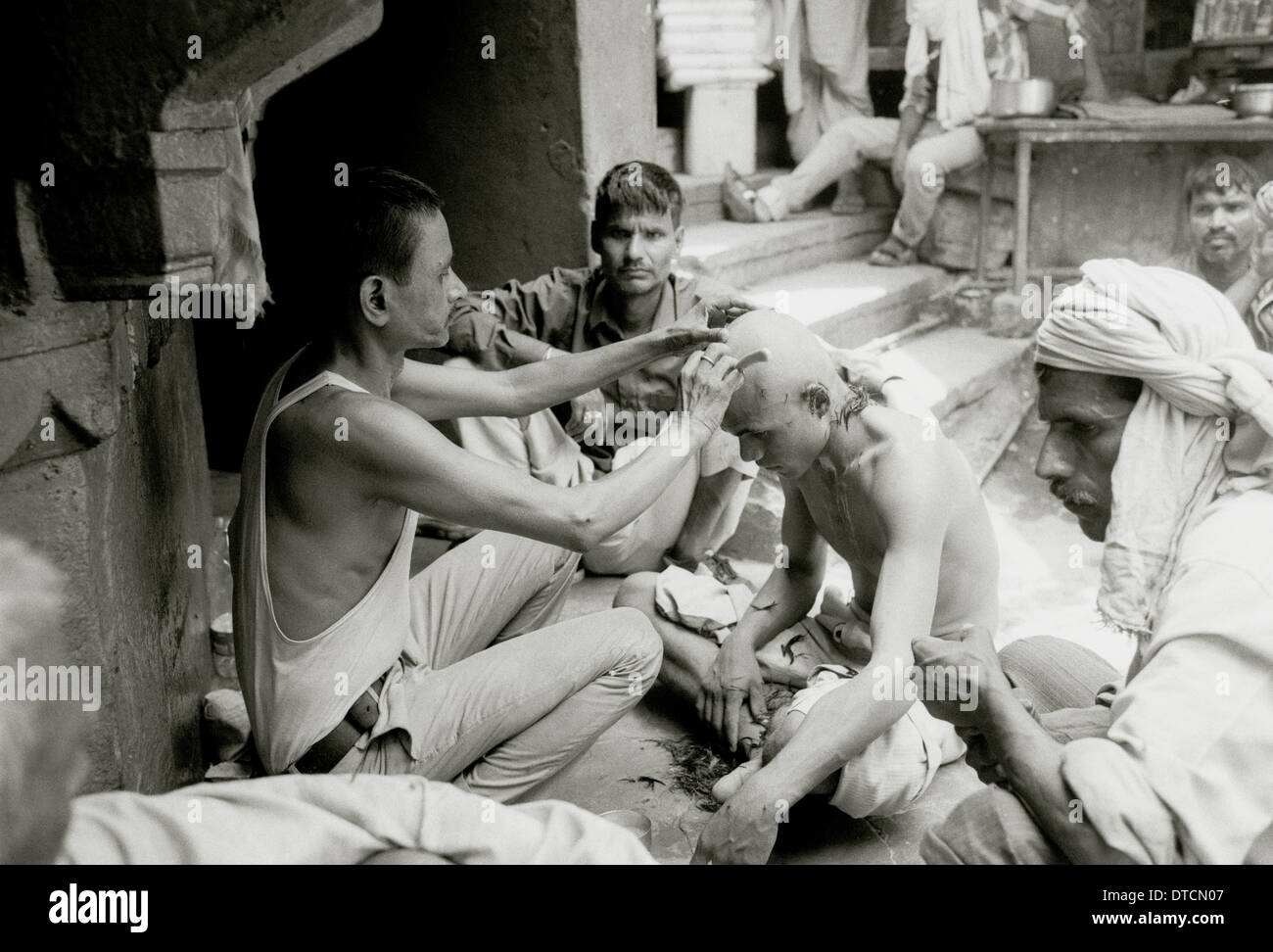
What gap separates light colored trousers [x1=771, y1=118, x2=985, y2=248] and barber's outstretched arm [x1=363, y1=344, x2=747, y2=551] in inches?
239

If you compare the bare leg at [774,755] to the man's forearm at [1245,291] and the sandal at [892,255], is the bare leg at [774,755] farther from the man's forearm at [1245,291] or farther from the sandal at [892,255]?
the sandal at [892,255]

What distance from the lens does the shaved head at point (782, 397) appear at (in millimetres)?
3203

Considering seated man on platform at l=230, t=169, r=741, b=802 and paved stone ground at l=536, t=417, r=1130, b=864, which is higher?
seated man on platform at l=230, t=169, r=741, b=802

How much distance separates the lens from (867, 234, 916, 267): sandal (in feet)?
30.2

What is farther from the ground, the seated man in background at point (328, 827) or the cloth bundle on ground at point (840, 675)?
the seated man in background at point (328, 827)

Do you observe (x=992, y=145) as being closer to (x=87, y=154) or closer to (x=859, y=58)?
(x=859, y=58)

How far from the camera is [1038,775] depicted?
2.14m

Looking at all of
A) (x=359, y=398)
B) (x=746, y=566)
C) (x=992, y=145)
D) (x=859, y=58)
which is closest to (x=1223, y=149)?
(x=992, y=145)

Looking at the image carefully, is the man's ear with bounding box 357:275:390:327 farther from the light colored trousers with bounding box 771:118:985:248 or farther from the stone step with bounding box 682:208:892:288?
the light colored trousers with bounding box 771:118:985:248

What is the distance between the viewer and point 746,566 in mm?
5328

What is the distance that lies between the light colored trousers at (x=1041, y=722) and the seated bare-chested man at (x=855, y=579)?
0.93 ft

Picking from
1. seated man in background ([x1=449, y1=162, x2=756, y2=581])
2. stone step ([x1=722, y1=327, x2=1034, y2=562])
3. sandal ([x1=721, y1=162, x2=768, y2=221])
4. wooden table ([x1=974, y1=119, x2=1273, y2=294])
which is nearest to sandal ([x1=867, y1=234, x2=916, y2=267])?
wooden table ([x1=974, y1=119, x2=1273, y2=294])

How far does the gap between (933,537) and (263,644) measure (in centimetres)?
166

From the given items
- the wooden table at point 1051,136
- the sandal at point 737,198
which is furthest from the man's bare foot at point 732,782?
the wooden table at point 1051,136
